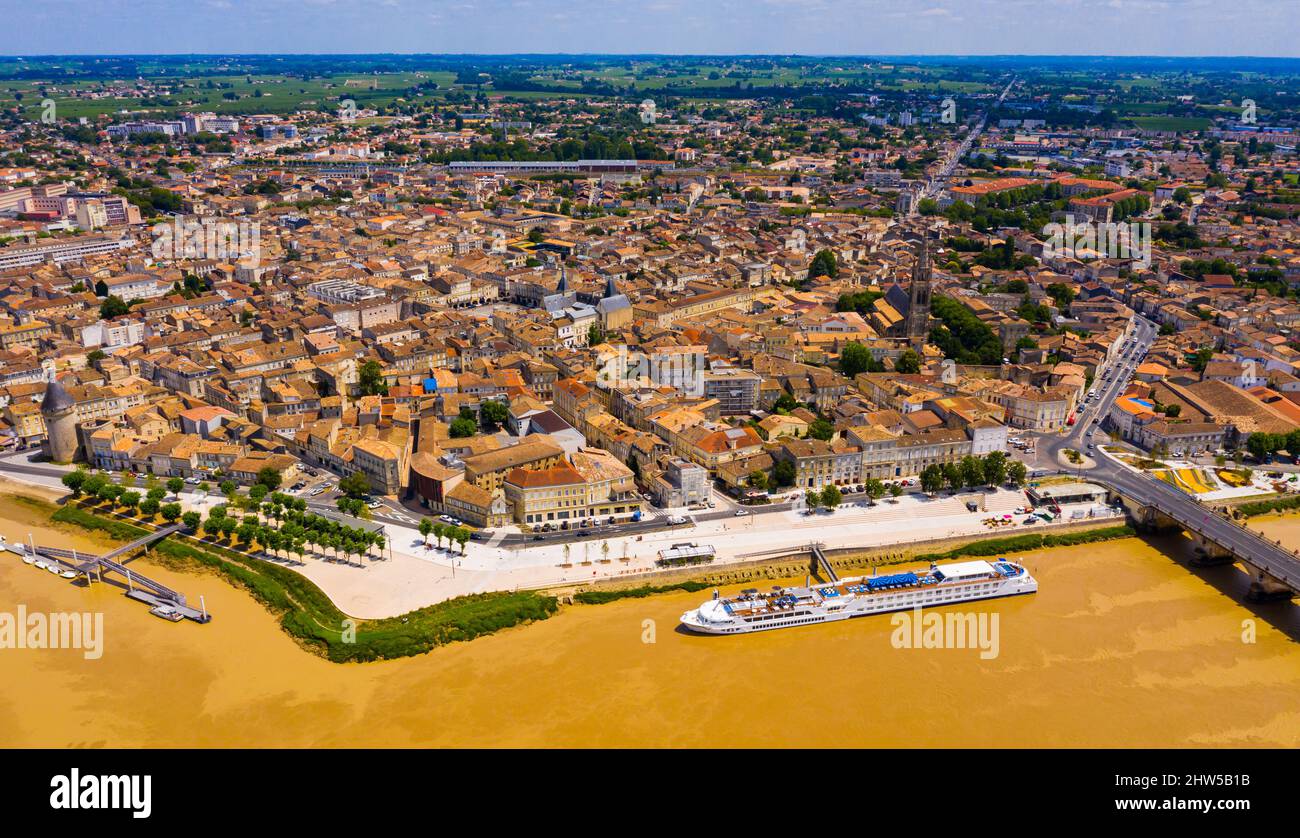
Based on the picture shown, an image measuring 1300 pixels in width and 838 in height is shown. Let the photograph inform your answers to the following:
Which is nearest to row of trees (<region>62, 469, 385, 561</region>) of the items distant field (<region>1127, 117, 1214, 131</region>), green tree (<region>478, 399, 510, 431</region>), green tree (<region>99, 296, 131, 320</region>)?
green tree (<region>478, 399, 510, 431</region>)

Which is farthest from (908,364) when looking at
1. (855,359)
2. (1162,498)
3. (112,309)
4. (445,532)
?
(112,309)

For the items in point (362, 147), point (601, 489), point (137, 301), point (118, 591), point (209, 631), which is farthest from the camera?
point (362, 147)

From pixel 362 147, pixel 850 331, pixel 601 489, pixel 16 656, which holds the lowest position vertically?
pixel 16 656

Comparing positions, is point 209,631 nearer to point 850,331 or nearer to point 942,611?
point 942,611

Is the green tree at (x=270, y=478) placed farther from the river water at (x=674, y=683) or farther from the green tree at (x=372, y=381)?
the green tree at (x=372, y=381)

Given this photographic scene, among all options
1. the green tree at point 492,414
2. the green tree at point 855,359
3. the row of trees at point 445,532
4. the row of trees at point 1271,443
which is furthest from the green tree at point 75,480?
the row of trees at point 1271,443

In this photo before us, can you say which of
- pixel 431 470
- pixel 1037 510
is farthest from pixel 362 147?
pixel 1037 510
